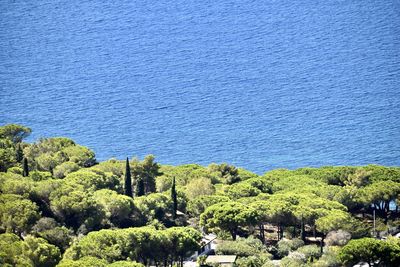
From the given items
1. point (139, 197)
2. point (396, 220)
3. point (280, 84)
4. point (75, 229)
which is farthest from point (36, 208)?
point (280, 84)

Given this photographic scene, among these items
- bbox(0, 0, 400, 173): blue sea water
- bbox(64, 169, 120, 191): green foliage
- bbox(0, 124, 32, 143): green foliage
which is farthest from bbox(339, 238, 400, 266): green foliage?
bbox(0, 0, 400, 173): blue sea water

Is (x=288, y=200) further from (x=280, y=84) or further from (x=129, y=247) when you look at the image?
(x=280, y=84)

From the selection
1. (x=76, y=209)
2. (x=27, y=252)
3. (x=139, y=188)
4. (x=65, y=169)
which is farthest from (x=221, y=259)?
(x=65, y=169)

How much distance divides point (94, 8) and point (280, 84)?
151 ft

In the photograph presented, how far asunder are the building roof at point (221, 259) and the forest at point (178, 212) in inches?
27.8

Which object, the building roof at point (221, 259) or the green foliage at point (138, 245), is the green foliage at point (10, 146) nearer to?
the green foliage at point (138, 245)

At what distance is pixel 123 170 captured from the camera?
9112 centimetres

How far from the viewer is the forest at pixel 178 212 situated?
72062mm

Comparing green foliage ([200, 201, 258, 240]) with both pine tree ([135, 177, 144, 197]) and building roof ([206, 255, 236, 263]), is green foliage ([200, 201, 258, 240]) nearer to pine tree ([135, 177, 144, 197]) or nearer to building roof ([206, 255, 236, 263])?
building roof ([206, 255, 236, 263])

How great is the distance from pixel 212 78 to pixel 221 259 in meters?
72.0

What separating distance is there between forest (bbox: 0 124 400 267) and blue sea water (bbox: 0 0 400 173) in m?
23.3

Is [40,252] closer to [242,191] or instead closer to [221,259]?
[221,259]

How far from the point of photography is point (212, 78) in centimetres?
14450

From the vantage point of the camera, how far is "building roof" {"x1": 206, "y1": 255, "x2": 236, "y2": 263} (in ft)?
242
